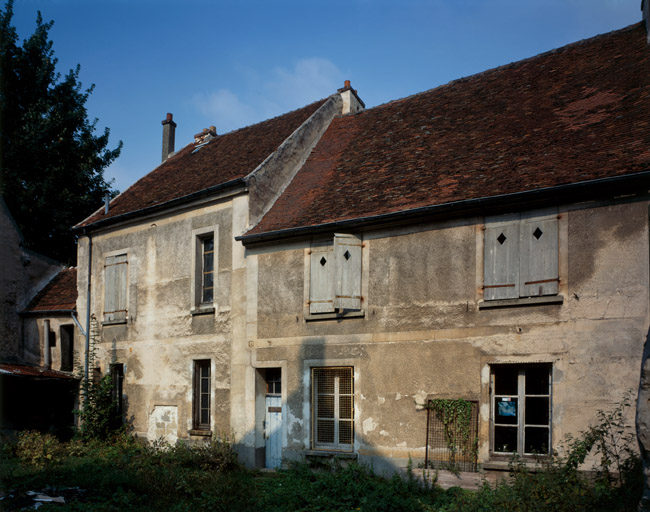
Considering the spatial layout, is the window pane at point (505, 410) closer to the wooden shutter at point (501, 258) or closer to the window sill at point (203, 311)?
the wooden shutter at point (501, 258)

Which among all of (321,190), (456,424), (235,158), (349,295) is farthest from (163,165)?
(456,424)

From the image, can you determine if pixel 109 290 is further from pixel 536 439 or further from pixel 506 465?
pixel 536 439

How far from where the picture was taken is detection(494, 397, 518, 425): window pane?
402 inches

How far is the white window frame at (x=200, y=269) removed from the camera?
14.4m

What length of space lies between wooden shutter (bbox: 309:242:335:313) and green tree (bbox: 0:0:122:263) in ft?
48.1

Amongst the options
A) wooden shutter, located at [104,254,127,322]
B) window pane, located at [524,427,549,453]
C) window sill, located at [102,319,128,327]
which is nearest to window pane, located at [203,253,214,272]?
wooden shutter, located at [104,254,127,322]

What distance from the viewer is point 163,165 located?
20.0 metres

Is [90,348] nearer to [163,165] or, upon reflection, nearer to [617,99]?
[163,165]

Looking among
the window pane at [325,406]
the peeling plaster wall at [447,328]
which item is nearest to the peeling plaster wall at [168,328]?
the peeling plaster wall at [447,328]

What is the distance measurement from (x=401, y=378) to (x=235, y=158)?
802 centimetres

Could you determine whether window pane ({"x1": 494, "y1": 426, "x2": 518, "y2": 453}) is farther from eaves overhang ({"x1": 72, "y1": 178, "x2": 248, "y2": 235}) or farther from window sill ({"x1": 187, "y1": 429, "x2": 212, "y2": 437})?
eaves overhang ({"x1": 72, "y1": 178, "x2": 248, "y2": 235})

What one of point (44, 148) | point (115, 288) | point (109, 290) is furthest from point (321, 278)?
point (44, 148)

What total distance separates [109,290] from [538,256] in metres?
11.4

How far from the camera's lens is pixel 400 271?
1161 cm
